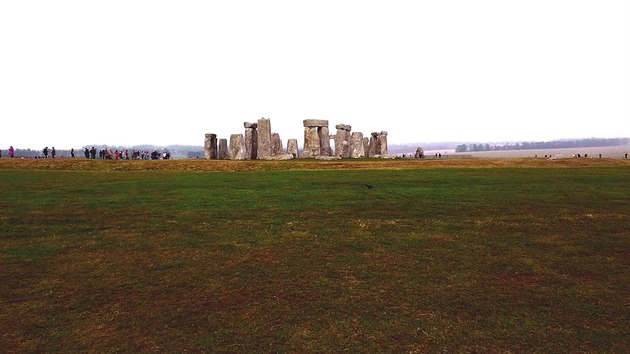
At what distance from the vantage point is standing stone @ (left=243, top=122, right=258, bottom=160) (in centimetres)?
3956

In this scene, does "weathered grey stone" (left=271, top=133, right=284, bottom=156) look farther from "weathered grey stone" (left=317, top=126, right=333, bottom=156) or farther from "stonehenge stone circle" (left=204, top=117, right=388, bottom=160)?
"weathered grey stone" (left=317, top=126, right=333, bottom=156)

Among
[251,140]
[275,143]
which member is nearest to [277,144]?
[275,143]

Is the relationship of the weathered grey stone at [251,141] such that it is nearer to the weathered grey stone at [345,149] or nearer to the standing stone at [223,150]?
the standing stone at [223,150]

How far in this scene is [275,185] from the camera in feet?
60.1

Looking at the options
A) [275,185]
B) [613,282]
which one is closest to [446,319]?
[613,282]

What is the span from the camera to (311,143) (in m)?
39.5

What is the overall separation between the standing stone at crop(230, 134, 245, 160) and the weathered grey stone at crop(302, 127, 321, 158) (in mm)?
5777

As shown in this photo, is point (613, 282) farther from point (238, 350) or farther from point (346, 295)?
point (238, 350)

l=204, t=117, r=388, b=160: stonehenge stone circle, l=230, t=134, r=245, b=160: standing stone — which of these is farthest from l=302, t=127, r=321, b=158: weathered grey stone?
l=230, t=134, r=245, b=160: standing stone

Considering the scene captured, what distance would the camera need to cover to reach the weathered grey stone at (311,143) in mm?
39344

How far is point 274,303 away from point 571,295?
13.5ft

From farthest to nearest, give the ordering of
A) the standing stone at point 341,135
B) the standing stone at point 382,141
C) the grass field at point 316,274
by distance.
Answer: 1. the standing stone at point 382,141
2. the standing stone at point 341,135
3. the grass field at point 316,274

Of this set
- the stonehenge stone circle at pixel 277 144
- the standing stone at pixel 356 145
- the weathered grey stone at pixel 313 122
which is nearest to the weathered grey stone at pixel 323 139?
the stonehenge stone circle at pixel 277 144

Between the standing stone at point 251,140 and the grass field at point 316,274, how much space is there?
25132 millimetres
